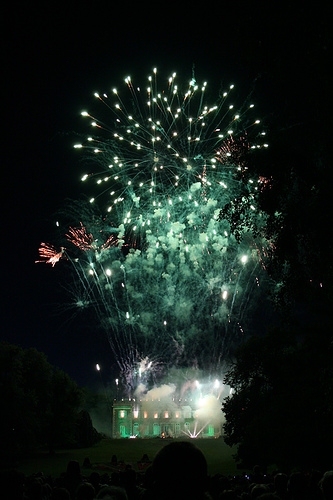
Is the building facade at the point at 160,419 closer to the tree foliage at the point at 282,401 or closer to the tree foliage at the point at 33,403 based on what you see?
the tree foliage at the point at 33,403

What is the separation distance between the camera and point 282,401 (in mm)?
28969

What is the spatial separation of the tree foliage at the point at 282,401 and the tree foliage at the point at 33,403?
2113 centimetres

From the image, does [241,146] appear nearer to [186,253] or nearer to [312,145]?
[312,145]

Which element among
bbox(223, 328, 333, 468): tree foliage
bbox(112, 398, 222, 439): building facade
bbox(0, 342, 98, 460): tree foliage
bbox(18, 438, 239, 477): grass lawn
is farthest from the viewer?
bbox(112, 398, 222, 439): building facade

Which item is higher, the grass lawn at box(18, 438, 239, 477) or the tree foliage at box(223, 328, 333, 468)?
the tree foliage at box(223, 328, 333, 468)

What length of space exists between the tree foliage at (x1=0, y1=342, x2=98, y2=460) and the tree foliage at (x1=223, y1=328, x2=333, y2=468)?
21130 millimetres

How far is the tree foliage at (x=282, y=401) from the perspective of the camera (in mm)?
24484

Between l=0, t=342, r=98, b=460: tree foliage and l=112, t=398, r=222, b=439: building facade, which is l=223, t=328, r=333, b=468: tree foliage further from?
l=112, t=398, r=222, b=439: building facade

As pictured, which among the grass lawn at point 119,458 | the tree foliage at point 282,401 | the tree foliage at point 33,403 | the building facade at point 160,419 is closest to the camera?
the tree foliage at point 282,401

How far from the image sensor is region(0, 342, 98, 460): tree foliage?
44844 millimetres

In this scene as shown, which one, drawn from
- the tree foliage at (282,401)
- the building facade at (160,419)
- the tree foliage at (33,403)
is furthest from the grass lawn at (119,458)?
the building facade at (160,419)

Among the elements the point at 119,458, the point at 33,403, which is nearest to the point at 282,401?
the point at 119,458

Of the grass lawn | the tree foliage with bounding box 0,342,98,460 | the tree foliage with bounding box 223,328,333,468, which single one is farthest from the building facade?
the tree foliage with bounding box 223,328,333,468

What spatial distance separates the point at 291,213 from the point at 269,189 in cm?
87
